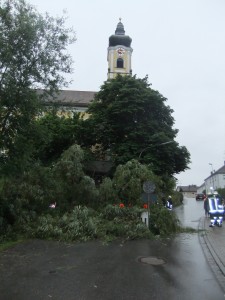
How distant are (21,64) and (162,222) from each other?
967 centimetres

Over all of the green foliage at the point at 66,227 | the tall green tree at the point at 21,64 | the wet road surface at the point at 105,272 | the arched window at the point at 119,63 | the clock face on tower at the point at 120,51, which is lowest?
the wet road surface at the point at 105,272

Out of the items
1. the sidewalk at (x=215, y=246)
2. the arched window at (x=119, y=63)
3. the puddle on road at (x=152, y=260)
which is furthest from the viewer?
the arched window at (x=119, y=63)

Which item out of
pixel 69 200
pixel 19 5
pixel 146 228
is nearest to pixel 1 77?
pixel 19 5

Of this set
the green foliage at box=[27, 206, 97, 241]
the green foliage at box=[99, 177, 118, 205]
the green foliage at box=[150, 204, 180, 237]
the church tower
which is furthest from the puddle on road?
the church tower

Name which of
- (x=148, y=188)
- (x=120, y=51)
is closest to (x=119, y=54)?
(x=120, y=51)

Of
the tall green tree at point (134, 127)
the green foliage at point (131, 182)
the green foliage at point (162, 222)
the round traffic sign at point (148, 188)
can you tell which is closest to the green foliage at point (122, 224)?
the green foliage at point (162, 222)

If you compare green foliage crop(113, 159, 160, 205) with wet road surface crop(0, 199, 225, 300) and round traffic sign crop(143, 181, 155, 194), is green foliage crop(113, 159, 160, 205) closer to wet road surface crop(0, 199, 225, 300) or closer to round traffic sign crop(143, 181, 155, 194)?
round traffic sign crop(143, 181, 155, 194)

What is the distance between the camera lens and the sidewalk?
10061 mm

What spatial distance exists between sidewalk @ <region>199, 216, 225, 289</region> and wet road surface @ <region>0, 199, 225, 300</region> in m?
0.29

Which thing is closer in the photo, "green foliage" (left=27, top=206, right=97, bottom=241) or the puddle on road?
the puddle on road

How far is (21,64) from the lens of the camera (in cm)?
1485

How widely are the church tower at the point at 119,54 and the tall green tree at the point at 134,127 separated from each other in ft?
83.5

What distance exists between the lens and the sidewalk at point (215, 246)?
1006 centimetres

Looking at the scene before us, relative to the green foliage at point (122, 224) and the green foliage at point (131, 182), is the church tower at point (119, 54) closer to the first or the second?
the green foliage at point (131, 182)
